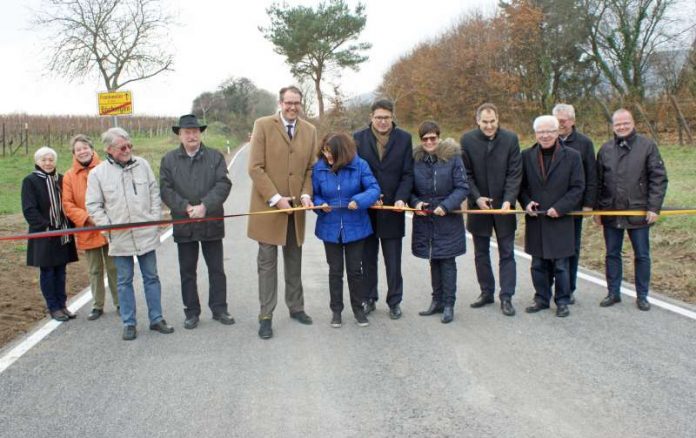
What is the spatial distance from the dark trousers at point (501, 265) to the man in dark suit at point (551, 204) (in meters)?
0.22

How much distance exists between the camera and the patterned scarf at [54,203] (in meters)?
6.61

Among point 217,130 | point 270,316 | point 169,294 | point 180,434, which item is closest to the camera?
point 180,434

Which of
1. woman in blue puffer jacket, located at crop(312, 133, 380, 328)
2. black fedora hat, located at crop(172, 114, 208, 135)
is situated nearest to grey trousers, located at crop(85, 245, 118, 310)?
black fedora hat, located at crop(172, 114, 208, 135)

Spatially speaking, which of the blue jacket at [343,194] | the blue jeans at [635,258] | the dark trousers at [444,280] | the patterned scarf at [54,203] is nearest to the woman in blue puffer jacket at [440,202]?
the dark trousers at [444,280]

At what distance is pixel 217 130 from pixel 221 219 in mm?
56733

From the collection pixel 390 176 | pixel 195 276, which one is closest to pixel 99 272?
pixel 195 276

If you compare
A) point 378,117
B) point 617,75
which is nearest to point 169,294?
point 378,117

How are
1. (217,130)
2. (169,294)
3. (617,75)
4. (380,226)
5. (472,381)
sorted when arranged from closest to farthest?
(472,381) → (380,226) → (169,294) → (617,75) → (217,130)

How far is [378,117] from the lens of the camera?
6.43m

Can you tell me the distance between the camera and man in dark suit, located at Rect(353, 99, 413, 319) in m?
6.54

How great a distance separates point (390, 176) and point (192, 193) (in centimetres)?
193

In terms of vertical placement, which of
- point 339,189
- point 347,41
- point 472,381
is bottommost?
point 472,381

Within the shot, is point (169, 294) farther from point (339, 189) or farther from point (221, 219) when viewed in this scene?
point (339, 189)

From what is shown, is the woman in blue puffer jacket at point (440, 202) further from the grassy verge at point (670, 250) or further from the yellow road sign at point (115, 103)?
the yellow road sign at point (115, 103)
